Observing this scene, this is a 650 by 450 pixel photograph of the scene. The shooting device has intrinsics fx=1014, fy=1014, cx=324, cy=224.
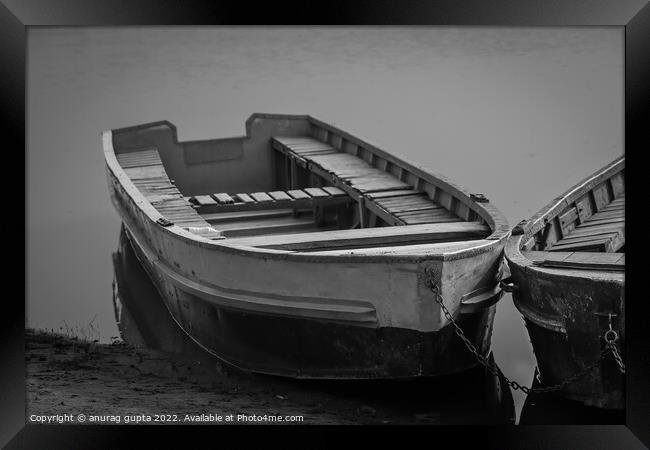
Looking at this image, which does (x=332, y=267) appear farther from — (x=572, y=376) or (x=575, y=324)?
(x=572, y=376)

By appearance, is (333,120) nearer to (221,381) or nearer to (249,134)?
(249,134)

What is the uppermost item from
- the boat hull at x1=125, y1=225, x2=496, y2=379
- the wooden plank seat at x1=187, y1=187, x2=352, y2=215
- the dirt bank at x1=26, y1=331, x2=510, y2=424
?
the wooden plank seat at x1=187, y1=187, x2=352, y2=215

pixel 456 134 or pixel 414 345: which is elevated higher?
pixel 456 134

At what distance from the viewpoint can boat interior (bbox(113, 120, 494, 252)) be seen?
22.8 ft

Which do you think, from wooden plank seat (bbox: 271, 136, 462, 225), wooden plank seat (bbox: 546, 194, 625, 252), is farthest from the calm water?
wooden plank seat (bbox: 546, 194, 625, 252)

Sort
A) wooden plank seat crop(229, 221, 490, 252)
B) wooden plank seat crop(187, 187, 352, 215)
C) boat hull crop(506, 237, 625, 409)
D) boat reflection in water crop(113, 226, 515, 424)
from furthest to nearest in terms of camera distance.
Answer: wooden plank seat crop(187, 187, 352, 215) → wooden plank seat crop(229, 221, 490, 252) → boat reflection in water crop(113, 226, 515, 424) → boat hull crop(506, 237, 625, 409)

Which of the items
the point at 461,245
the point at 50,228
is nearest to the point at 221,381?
the point at 461,245

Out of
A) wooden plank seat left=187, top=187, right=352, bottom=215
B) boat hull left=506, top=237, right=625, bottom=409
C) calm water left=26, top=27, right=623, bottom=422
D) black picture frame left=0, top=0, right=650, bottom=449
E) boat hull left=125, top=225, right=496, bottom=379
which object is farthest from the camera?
wooden plank seat left=187, top=187, right=352, bottom=215

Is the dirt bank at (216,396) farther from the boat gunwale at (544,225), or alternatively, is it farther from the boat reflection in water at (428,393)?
the boat gunwale at (544,225)

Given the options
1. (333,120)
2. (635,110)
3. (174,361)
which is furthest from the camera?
(333,120)

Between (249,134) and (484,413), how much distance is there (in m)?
4.72

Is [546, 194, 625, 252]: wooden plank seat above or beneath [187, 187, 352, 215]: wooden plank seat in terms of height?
beneath

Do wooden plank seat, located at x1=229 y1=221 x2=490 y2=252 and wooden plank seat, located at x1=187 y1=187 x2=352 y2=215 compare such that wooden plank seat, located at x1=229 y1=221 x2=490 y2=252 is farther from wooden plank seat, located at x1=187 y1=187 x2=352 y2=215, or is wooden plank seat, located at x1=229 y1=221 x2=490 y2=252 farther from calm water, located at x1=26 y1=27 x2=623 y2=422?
wooden plank seat, located at x1=187 y1=187 x2=352 y2=215

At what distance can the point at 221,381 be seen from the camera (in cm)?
670
